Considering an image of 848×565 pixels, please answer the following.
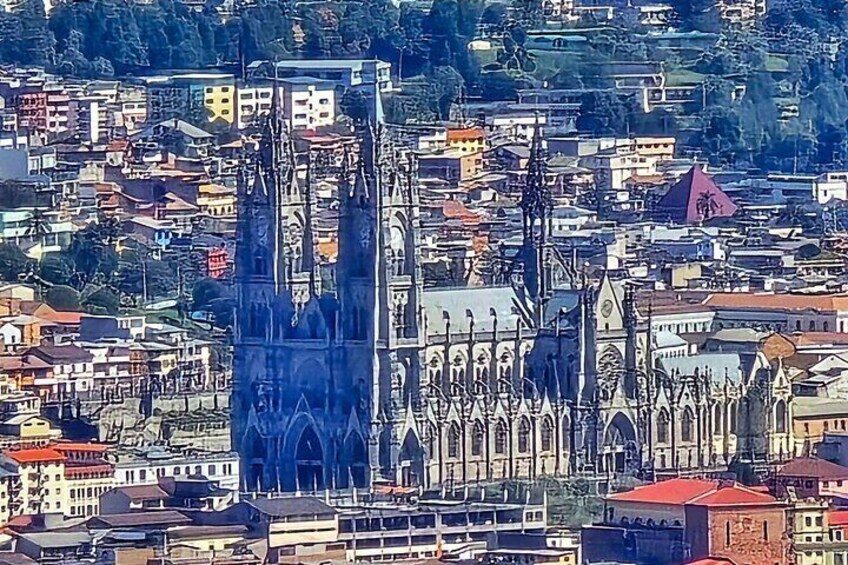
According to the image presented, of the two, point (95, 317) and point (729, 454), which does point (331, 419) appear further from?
point (95, 317)

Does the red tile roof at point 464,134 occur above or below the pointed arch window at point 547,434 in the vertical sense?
below

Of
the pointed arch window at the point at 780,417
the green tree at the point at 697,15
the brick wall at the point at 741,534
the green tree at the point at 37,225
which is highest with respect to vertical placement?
the brick wall at the point at 741,534

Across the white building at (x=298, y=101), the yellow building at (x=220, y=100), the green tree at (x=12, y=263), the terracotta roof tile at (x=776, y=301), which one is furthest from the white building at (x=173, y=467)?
the yellow building at (x=220, y=100)

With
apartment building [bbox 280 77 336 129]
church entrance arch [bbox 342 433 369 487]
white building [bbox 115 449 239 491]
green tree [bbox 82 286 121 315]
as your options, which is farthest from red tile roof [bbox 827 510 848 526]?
apartment building [bbox 280 77 336 129]

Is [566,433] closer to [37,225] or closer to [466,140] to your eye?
[37,225]

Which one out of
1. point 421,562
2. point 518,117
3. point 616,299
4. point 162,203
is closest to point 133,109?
point 518,117

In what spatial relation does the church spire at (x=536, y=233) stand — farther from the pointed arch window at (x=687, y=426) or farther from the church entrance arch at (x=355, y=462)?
the church entrance arch at (x=355, y=462)
